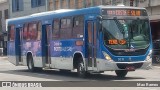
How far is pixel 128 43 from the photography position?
1878 centimetres

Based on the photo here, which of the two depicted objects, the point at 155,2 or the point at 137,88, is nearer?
the point at 137,88

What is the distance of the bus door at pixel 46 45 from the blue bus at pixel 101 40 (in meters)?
0.36

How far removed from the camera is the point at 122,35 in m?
18.8

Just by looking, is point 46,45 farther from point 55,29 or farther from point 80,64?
point 80,64

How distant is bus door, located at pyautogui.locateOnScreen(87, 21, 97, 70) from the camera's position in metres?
19.2

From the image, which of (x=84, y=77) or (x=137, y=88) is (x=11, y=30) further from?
(x=137, y=88)

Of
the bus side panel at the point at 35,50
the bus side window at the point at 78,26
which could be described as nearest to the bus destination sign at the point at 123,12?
the bus side window at the point at 78,26

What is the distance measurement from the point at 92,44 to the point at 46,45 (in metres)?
5.26

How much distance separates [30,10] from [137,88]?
4662cm

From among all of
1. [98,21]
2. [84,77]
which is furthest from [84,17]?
[84,77]

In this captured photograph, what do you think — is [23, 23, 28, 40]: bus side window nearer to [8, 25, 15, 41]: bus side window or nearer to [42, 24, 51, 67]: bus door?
[8, 25, 15, 41]: bus side window

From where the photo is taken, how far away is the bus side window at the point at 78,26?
66.3 feet

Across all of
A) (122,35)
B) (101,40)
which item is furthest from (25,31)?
(122,35)

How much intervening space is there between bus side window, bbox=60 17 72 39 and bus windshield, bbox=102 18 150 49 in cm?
290
